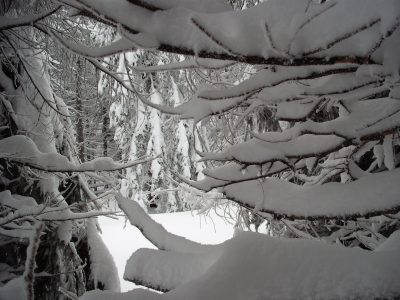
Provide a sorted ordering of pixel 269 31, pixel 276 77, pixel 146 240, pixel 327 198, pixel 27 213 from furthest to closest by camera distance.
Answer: pixel 146 240 → pixel 27 213 → pixel 327 198 → pixel 276 77 → pixel 269 31

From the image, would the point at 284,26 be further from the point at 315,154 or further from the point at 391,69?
the point at 315,154

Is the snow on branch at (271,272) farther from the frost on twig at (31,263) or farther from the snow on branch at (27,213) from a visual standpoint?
the snow on branch at (27,213)

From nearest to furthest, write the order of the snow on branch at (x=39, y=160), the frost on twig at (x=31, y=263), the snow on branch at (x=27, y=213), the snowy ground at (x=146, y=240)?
the frost on twig at (x=31, y=263) → the snow on branch at (x=27, y=213) → the snow on branch at (x=39, y=160) → the snowy ground at (x=146, y=240)

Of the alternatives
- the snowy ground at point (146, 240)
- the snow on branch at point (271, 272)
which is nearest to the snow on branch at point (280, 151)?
the snow on branch at point (271, 272)

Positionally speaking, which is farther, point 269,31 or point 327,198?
point 327,198

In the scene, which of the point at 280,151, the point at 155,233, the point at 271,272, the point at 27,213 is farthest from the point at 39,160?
the point at 271,272

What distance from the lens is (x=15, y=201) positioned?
6.06ft

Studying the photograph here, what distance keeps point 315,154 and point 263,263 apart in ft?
1.39

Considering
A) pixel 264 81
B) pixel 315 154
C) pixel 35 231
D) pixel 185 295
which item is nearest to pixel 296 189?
pixel 315 154

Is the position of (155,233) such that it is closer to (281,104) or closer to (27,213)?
(281,104)

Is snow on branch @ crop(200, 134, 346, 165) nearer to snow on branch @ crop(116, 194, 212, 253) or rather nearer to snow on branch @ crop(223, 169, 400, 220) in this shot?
snow on branch @ crop(223, 169, 400, 220)

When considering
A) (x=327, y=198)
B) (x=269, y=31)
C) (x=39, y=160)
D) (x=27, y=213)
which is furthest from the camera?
(x=39, y=160)

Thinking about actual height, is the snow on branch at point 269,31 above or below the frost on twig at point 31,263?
Result: above

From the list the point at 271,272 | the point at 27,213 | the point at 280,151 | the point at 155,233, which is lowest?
the point at 271,272
